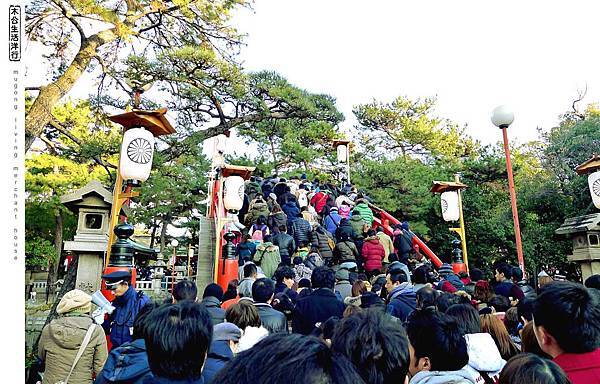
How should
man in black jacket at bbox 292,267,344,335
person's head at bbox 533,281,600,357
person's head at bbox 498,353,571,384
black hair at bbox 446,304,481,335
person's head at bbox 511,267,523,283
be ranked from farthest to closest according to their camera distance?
1. person's head at bbox 511,267,523,283
2. man in black jacket at bbox 292,267,344,335
3. black hair at bbox 446,304,481,335
4. person's head at bbox 533,281,600,357
5. person's head at bbox 498,353,571,384

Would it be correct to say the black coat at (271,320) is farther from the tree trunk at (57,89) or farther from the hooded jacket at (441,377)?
the tree trunk at (57,89)

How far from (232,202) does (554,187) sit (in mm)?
11755

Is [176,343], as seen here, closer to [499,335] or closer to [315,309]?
[499,335]

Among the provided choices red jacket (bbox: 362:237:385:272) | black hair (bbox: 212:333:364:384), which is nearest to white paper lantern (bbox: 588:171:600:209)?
red jacket (bbox: 362:237:385:272)

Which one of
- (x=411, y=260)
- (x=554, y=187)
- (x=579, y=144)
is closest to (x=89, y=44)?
(x=411, y=260)

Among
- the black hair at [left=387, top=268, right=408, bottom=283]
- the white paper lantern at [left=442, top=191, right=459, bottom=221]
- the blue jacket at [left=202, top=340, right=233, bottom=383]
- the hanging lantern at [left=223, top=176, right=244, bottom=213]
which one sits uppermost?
the hanging lantern at [left=223, top=176, right=244, bottom=213]

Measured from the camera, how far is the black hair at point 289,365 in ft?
2.89

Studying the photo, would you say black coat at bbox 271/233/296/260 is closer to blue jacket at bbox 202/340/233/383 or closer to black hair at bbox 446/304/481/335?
black hair at bbox 446/304/481/335

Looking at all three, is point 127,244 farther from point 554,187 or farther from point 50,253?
point 50,253

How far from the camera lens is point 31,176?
17891mm

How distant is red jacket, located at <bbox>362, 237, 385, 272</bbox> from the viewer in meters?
9.56

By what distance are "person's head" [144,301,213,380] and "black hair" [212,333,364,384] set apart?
1049mm

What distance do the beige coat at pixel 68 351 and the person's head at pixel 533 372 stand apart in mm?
3219

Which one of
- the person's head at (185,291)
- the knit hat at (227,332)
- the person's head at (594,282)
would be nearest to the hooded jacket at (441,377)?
the knit hat at (227,332)
